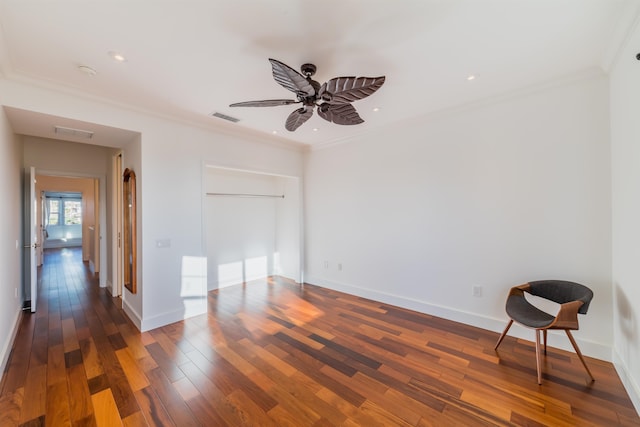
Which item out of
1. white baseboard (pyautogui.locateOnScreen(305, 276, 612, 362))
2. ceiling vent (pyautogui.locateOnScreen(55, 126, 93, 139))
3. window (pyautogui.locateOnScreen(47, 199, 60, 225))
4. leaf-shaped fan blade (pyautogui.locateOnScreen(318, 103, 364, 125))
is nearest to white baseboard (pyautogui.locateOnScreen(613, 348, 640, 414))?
white baseboard (pyautogui.locateOnScreen(305, 276, 612, 362))

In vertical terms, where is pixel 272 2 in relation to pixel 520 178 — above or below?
above

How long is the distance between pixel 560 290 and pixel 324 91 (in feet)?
9.44

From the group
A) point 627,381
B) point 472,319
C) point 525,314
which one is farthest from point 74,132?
point 627,381

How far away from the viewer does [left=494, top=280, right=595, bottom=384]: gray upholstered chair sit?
2.12m

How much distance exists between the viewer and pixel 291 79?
185 cm

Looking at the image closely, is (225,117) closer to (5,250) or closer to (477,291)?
(5,250)

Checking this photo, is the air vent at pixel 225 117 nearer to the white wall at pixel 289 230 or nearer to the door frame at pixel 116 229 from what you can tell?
the white wall at pixel 289 230

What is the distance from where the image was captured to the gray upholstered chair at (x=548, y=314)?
212cm

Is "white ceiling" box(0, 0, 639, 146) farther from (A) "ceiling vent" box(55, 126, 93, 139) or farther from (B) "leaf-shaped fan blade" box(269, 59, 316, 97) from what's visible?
(B) "leaf-shaped fan blade" box(269, 59, 316, 97)

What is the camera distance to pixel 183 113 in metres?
3.32

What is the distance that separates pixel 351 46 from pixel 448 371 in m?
2.86

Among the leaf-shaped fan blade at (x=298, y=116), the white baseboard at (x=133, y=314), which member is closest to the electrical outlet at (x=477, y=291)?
the leaf-shaped fan blade at (x=298, y=116)

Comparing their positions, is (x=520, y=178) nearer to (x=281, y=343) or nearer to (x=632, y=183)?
(x=632, y=183)

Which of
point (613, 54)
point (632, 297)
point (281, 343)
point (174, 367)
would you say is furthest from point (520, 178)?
point (174, 367)
